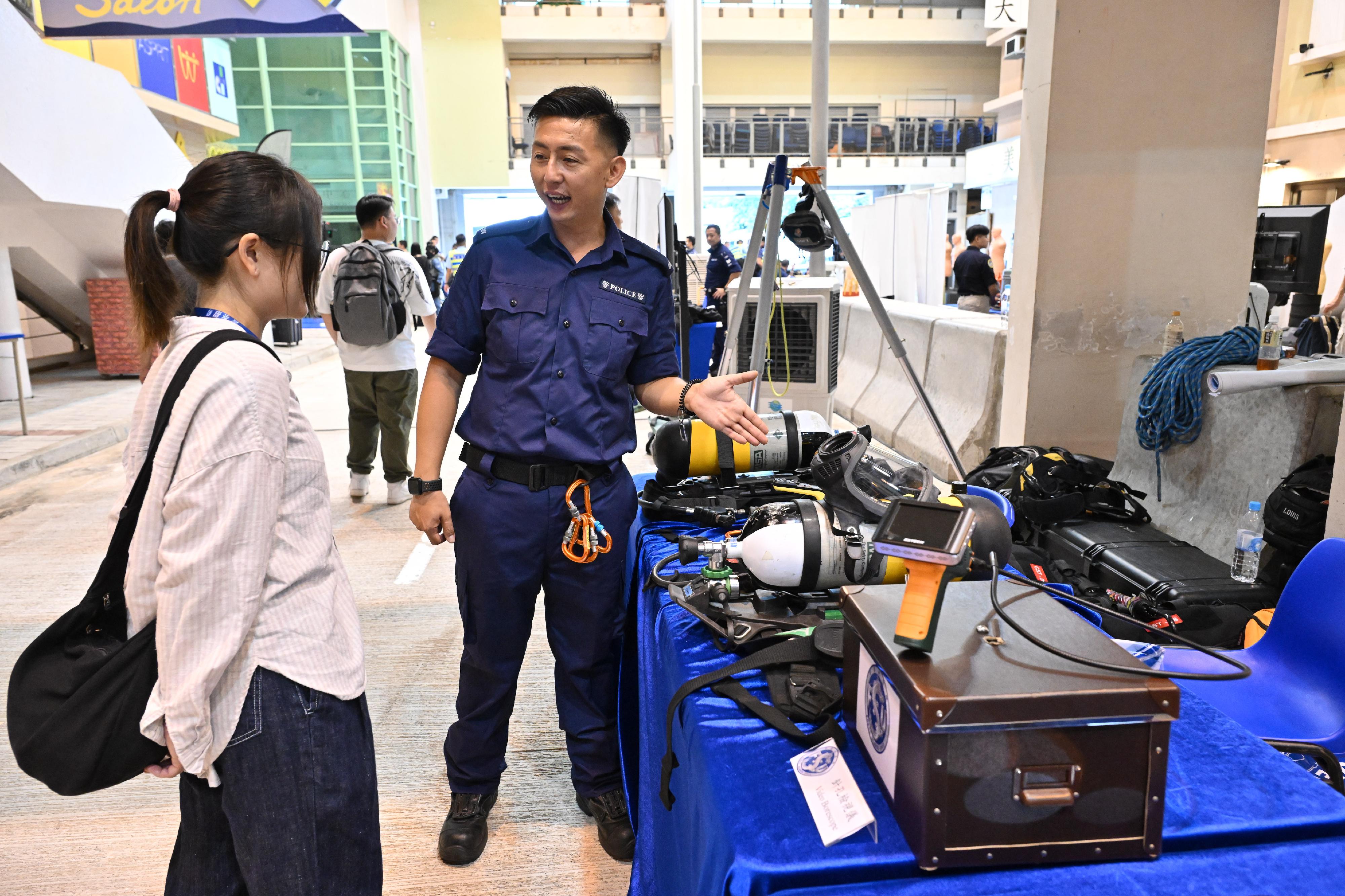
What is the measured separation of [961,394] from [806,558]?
4.56 meters

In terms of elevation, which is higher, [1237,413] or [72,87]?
[72,87]

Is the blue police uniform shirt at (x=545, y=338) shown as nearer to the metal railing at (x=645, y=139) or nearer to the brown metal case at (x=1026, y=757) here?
the brown metal case at (x=1026, y=757)

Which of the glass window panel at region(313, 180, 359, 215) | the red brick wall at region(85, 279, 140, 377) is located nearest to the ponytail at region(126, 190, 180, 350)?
the red brick wall at region(85, 279, 140, 377)

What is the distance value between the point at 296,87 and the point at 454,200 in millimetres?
6903

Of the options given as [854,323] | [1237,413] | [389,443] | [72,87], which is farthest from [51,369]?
[1237,413]

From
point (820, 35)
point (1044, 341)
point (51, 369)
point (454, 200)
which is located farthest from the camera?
point (454, 200)

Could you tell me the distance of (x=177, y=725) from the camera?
1183mm

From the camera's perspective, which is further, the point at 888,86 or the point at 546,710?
the point at 888,86

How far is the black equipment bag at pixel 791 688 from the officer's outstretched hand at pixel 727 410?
54 cm

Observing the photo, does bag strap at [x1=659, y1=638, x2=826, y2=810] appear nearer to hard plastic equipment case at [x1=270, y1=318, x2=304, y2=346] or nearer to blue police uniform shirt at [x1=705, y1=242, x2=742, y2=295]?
blue police uniform shirt at [x1=705, y1=242, x2=742, y2=295]

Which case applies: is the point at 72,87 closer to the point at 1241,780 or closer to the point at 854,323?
the point at 854,323

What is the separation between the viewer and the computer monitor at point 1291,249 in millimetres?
5820

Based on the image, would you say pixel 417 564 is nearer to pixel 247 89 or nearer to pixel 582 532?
pixel 582 532

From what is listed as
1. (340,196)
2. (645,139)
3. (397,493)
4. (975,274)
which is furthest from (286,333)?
(645,139)
